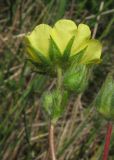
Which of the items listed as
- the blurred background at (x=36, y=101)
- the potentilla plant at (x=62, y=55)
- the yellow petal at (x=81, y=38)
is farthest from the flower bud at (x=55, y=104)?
the blurred background at (x=36, y=101)

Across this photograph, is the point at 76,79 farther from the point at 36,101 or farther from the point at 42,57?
the point at 36,101

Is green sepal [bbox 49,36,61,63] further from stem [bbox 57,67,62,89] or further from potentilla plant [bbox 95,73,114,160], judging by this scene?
potentilla plant [bbox 95,73,114,160]

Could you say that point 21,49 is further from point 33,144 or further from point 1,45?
point 33,144

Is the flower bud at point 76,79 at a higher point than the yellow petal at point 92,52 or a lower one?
lower

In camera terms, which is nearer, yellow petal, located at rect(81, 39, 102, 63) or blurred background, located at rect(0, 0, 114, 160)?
yellow petal, located at rect(81, 39, 102, 63)

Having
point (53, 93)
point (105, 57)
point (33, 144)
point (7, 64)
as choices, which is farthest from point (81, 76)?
point (105, 57)

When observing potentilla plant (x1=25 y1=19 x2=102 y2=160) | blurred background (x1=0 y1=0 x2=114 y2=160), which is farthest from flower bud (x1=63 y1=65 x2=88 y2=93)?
blurred background (x1=0 y1=0 x2=114 y2=160)

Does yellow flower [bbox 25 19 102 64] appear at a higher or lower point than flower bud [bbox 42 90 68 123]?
higher

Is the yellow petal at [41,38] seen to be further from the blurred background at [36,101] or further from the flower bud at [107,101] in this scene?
the blurred background at [36,101]
